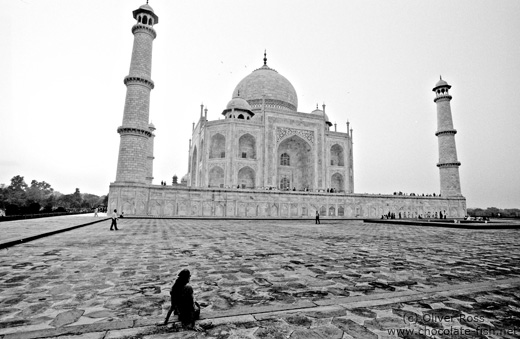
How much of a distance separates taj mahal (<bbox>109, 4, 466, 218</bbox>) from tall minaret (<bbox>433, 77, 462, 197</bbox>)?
8 cm

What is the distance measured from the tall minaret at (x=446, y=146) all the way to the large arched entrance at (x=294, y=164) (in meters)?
12.9

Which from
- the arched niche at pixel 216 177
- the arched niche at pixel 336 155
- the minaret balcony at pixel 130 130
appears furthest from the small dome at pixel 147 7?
the arched niche at pixel 336 155

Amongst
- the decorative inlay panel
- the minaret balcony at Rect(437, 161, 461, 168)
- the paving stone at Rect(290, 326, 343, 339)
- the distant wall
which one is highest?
the decorative inlay panel

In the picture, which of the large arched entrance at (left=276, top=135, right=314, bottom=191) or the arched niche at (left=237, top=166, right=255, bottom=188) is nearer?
the arched niche at (left=237, top=166, right=255, bottom=188)

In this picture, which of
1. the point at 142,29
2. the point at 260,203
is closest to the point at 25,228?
the point at 260,203

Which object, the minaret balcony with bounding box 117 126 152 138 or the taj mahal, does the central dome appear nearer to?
the taj mahal

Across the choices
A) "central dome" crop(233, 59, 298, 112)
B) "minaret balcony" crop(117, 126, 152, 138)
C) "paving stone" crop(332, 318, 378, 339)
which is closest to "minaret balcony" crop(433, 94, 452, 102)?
"central dome" crop(233, 59, 298, 112)

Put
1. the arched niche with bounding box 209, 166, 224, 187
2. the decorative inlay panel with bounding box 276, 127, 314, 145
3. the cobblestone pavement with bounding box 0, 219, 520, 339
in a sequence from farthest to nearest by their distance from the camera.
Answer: the decorative inlay panel with bounding box 276, 127, 314, 145, the arched niche with bounding box 209, 166, 224, 187, the cobblestone pavement with bounding box 0, 219, 520, 339

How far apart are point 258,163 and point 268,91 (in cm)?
1082

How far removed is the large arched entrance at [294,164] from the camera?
2973cm

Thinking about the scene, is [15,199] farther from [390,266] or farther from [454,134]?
[454,134]

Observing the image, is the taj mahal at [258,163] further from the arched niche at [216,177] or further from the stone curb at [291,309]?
the stone curb at [291,309]

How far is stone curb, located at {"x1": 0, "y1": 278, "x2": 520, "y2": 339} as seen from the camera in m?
1.94

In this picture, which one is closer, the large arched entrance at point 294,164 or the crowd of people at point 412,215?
the crowd of people at point 412,215
